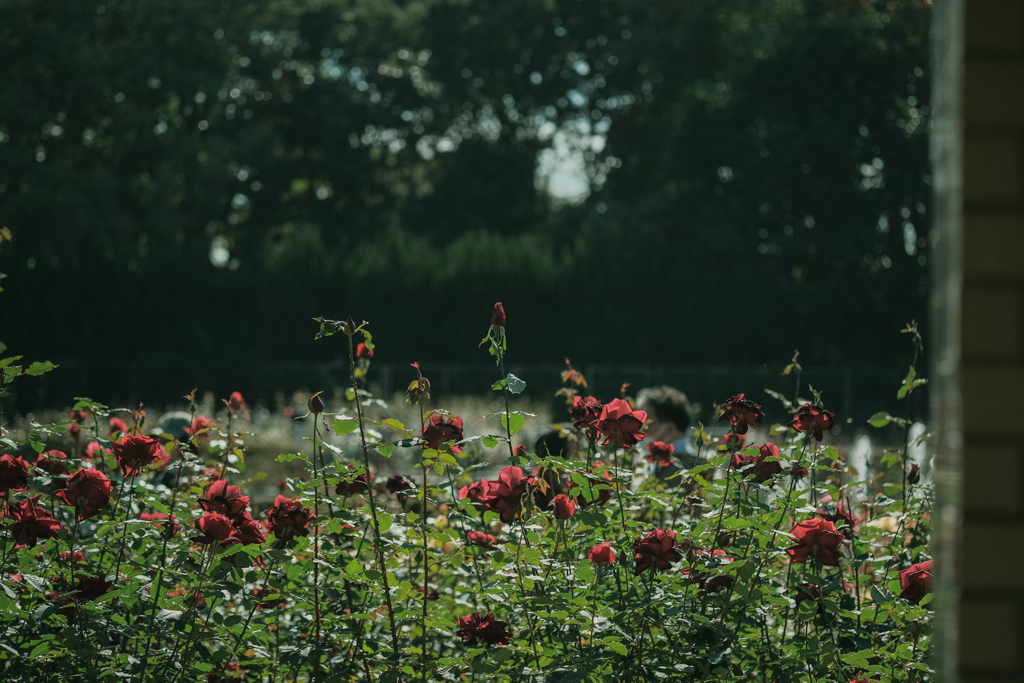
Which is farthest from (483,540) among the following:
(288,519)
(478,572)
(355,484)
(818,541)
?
(818,541)

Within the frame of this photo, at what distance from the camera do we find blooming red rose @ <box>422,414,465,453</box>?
2301 mm

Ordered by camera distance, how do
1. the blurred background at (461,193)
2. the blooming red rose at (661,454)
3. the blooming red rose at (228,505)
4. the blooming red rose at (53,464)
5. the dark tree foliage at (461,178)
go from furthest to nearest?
the dark tree foliage at (461,178)
the blurred background at (461,193)
the blooming red rose at (661,454)
the blooming red rose at (53,464)
the blooming red rose at (228,505)

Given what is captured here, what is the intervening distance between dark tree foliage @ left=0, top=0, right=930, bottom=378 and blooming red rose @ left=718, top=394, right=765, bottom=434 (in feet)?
70.2

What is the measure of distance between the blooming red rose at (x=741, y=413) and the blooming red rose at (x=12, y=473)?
172 centimetres

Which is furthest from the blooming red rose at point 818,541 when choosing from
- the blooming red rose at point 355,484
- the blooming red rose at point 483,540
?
the blooming red rose at point 355,484

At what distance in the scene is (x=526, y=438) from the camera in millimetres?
9258

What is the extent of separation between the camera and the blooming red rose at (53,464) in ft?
8.34

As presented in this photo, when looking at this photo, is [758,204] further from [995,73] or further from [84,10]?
[995,73]

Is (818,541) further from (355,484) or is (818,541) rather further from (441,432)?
(355,484)

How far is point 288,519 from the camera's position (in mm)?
2375

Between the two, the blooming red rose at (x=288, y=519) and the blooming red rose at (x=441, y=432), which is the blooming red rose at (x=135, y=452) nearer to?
the blooming red rose at (x=288, y=519)

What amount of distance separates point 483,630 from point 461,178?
1125 inches

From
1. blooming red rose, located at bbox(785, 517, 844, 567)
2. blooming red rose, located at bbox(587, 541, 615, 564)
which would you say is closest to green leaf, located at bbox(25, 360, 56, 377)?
blooming red rose, located at bbox(587, 541, 615, 564)

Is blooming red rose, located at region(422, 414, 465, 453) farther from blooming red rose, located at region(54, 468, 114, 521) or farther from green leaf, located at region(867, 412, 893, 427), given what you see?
green leaf, located at region(867, 412, 893, 427)
